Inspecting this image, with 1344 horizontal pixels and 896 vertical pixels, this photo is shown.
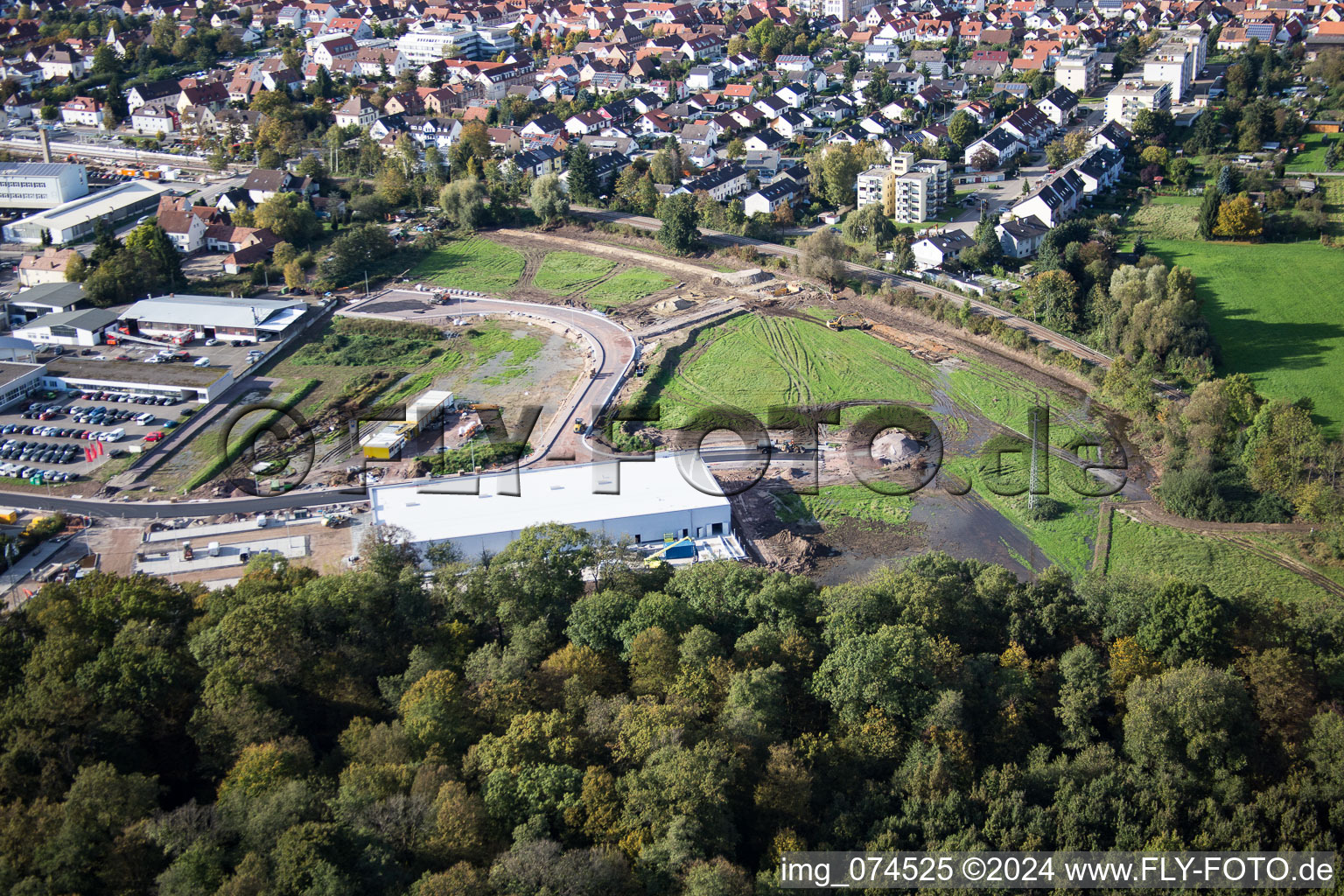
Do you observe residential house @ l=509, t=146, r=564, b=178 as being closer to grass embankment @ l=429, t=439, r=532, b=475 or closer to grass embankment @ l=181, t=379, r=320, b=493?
grass embankment @ l=181, t=379, r=320, b=493

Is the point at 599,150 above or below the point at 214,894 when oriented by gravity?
above

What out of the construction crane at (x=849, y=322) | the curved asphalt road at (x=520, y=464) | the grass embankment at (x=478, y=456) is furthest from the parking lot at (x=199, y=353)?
the construction crane at (x=849, y=322)

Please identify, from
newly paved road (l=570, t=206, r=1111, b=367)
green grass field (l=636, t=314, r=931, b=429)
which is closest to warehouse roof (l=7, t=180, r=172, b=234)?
newly paved road (l=570, t=206, r=1111, b=367)

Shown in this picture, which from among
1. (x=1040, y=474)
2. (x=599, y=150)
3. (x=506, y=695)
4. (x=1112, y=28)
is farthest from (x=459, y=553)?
(x=1112, y=28)

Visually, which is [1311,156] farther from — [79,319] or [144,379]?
[79,319]

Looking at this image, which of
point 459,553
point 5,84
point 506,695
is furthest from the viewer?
point 5,84

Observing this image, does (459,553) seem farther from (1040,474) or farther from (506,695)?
(1040,474)

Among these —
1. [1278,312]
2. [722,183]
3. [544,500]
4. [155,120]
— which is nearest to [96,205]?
[155,120]
